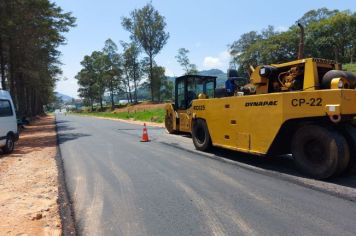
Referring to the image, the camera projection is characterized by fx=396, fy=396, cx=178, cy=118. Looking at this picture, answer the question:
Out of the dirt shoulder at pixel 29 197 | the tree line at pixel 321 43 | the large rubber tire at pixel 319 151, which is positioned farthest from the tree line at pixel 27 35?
the tree line at pixel 321 43

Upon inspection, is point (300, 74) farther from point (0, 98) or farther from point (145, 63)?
point (145, 63)

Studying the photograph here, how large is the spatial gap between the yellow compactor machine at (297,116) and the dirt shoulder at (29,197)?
462 centimetres

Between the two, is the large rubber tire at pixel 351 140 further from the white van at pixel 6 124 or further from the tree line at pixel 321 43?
the tree line at pixel 321 43

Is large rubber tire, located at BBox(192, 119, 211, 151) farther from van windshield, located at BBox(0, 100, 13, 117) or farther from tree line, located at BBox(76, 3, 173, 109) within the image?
tree line, located at BBox(76, 3, 173, 109)

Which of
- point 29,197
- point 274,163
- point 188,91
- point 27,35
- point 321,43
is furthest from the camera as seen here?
point 321,43

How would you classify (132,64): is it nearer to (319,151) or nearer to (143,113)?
(143,113)

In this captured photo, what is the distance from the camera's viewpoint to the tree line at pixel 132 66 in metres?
68.9

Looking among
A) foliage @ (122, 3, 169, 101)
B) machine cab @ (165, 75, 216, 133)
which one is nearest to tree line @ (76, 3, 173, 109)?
foliage @ (122, 3, 169, 101)

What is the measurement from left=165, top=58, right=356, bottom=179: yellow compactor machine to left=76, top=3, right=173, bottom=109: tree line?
59457 millimetres

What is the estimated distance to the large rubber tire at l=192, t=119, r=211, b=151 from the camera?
12.1 meters

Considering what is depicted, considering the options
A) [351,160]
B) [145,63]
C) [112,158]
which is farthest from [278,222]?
[145,63]

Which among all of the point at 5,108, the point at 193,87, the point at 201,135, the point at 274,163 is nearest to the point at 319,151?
the point at 274,163

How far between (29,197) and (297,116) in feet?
18.2

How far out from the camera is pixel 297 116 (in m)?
8.21
